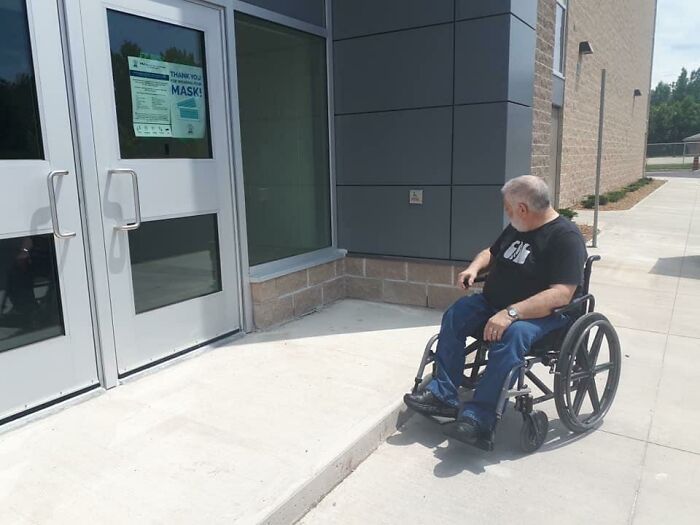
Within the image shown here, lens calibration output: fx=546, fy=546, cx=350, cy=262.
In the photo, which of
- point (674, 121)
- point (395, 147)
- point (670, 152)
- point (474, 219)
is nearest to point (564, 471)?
point (474, 219)

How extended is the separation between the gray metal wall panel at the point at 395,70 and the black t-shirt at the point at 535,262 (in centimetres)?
187

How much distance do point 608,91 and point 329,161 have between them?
13.9 metres

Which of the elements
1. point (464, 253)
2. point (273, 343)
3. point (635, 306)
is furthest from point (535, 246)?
point (635, 306)

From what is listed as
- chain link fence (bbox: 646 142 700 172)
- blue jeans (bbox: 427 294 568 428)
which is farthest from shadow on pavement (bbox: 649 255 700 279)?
chain link fence (bbox: 646 142 700 172)

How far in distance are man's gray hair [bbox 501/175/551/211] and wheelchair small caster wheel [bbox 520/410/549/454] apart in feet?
3.43

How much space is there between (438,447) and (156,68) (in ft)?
9.06

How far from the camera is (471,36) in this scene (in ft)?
13.8

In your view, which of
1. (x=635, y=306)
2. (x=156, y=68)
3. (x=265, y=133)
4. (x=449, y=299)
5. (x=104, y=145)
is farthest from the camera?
(x=635, y=306)

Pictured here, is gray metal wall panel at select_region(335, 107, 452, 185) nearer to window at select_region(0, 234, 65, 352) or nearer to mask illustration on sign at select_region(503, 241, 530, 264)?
mask illustration on sign at select_region(503, 241, 530, 264)

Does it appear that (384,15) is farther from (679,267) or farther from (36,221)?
(679,267)

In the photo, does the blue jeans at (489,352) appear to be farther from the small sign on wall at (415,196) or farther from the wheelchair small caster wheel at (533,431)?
the small sign on wall at (415,196)

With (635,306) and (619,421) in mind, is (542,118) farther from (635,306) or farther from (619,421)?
(619,421)

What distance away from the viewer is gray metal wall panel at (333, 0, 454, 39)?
4309mm

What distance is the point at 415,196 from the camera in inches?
182
